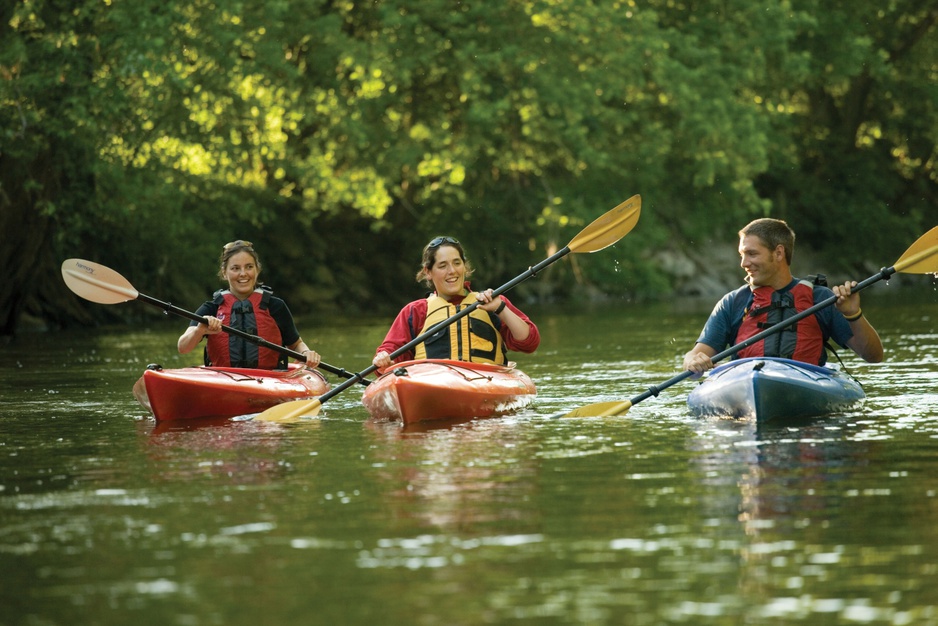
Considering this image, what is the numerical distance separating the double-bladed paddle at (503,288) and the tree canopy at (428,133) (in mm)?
9056

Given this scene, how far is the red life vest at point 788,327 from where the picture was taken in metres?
8.34

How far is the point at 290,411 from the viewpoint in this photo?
873cm

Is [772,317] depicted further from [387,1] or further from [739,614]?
[387,1]

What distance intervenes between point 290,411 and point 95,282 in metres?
1.93

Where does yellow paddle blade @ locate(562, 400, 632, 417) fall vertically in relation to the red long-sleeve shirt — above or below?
below

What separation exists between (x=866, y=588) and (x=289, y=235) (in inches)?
928

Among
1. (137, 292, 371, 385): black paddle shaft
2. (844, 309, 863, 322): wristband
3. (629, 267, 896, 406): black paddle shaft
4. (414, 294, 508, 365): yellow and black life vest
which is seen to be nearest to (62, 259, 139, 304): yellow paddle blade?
(137, 292, 371, 385): black paddle shaft

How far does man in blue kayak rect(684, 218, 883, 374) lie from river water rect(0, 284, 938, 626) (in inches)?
15.8

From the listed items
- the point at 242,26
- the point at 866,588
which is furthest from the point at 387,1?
the point at 866,588

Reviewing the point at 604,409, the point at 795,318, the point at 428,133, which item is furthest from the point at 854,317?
the point at 428,133

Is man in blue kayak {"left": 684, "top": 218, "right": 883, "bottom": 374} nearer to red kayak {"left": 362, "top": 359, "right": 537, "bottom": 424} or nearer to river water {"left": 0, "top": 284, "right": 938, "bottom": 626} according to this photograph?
river water {"left": 0, "top": 284, "right": 938, "bottom": 626}

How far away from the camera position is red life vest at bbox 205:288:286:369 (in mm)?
9445

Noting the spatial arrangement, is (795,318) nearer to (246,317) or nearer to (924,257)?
(924,257)

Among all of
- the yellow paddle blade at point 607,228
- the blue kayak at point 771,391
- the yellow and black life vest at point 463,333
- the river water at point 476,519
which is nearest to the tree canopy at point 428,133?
the yellow paddle blade at point 607,228
